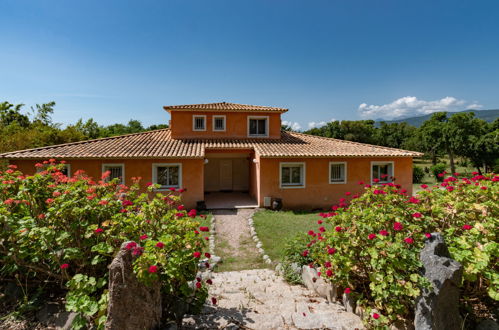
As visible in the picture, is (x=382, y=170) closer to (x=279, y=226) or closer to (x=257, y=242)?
(x=279, y=226)

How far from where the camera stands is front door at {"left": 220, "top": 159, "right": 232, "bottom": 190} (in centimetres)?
2116

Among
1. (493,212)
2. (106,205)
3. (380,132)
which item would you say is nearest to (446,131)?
(380,132)

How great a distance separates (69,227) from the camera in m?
4.05

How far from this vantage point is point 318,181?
657 inches

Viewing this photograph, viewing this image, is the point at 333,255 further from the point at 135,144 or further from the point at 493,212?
the point at 135,144

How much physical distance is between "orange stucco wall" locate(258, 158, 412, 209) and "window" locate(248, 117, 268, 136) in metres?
4.46

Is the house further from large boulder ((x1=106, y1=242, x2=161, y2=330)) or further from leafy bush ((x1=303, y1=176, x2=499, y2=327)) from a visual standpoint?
large boulder ((x1=106, y1=242, x2=161, y2=330))

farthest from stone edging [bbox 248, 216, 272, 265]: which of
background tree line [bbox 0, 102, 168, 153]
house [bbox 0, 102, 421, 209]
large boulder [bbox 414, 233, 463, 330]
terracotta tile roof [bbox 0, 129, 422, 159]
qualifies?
background tree line [bbox 0, 102, 168, 153]

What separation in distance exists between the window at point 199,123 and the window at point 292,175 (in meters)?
7.02

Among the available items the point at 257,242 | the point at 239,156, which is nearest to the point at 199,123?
the point at 239,156

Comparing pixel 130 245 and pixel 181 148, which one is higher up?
pixel 181 148

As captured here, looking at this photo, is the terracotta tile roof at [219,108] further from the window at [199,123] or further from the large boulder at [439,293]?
the large boulder at [439,293]

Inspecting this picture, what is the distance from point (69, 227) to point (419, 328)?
5551mm

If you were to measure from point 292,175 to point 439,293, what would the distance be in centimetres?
1327
